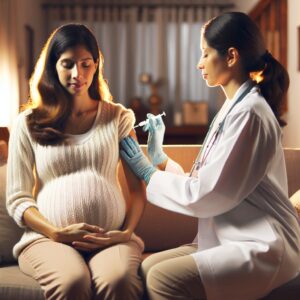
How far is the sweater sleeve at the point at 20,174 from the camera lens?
1.83 m

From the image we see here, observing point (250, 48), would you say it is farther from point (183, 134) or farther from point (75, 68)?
point (183, 134)

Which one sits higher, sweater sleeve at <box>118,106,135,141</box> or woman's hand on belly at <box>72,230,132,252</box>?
sweater sleeve at <box>118,106,135,141</box>

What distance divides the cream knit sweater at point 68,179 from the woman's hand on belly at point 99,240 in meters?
0.05

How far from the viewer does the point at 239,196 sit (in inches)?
60.2

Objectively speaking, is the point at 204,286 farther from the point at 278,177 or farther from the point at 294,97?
the point at 294,97

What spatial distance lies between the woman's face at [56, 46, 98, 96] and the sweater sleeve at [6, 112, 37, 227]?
7.7 inches

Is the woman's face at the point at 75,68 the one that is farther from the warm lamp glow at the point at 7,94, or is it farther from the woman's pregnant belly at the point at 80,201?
the warm lamp glow at the point at 7,94

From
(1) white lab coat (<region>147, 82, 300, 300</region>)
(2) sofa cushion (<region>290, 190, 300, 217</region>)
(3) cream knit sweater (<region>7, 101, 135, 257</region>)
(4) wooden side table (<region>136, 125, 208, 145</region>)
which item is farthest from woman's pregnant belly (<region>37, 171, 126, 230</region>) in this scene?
(4) wooden side table (<region>136, 125, 208, 145</region>)

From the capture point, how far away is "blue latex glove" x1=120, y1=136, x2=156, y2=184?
6.00 feet

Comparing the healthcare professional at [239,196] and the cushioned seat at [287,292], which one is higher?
the healthcare professional at [239,196]

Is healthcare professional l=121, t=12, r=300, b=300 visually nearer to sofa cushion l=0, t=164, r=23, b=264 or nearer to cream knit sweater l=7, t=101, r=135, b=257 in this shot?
cream knit sweater l=7, t=101, r=135, b=257

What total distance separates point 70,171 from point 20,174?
162 mm

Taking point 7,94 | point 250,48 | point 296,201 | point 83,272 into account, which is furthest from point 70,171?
point 7,94

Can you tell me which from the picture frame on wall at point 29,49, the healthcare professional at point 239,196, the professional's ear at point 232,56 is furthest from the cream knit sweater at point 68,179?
the picture frame on wall at point 29,49
